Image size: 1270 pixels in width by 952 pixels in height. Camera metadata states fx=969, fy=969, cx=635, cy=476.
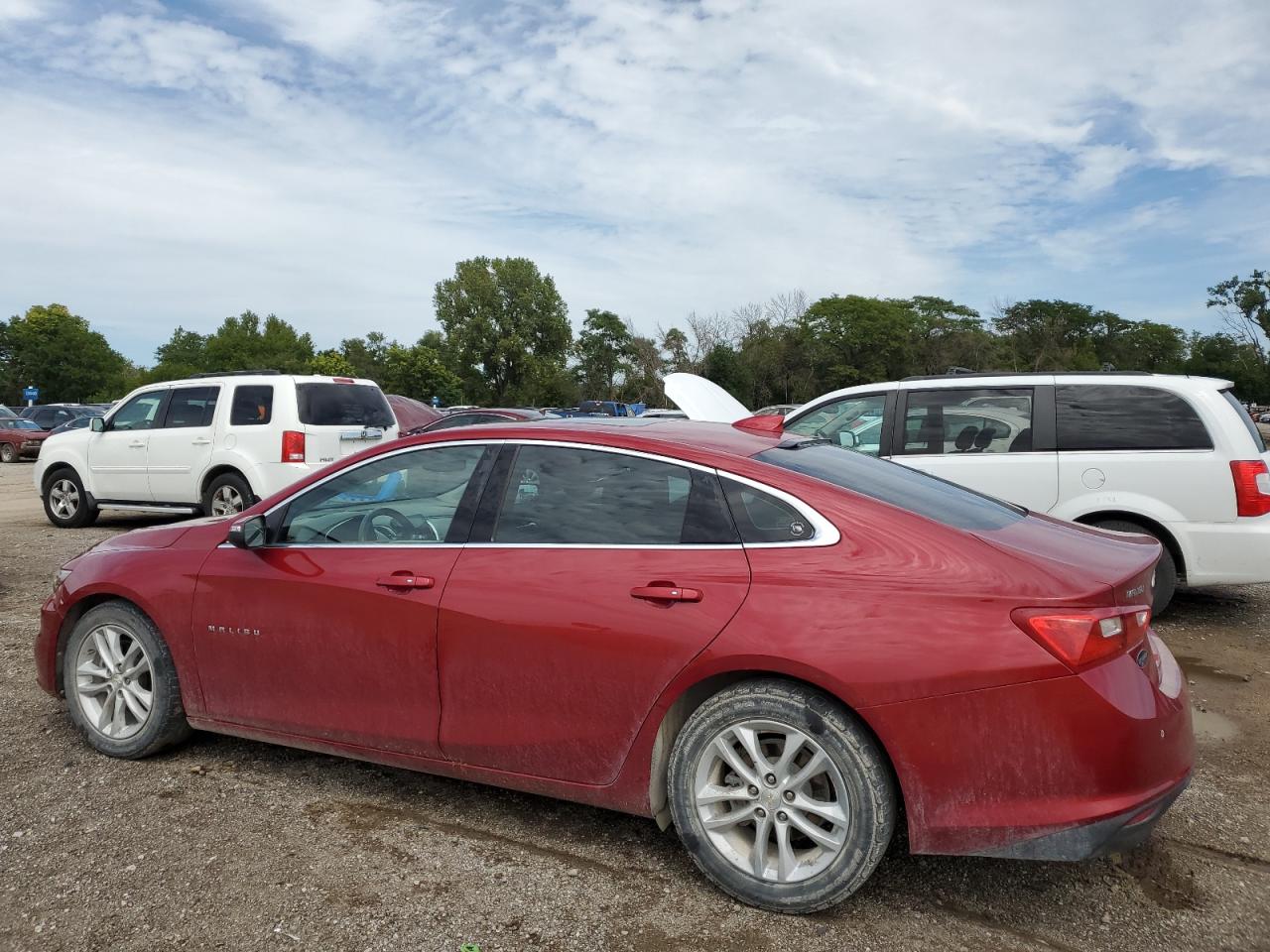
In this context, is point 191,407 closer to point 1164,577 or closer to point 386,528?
point 386,528

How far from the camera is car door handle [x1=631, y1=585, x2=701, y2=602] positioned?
2.97 metres

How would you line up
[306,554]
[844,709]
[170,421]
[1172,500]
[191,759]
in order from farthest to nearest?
1. [170,421]
2. [1172,500]
3. [191,759]
4. [306,554]
5. [844,709]

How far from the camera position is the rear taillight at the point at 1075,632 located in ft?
8.56

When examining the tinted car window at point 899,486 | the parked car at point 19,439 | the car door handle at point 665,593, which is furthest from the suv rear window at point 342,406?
the parked car at point 19,439

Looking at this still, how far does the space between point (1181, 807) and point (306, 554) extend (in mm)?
3478

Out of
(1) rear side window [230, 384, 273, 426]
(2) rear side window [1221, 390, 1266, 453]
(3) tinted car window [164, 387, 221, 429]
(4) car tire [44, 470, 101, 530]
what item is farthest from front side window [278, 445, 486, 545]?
(4) car tire [44, 470, 101, 530]

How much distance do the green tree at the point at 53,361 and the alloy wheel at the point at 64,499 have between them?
74.1 metres

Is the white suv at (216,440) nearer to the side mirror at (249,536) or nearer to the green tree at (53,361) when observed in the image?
the side mirror at (249,536)

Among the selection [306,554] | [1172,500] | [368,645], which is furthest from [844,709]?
[1172,500]

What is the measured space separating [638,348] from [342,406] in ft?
158

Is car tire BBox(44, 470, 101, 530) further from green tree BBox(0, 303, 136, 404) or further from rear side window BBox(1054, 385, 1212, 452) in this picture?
green tree BBox(0, 303, 136, 404)

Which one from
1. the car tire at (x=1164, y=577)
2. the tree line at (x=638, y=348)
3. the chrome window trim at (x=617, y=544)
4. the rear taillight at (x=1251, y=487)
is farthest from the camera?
the tree line at (x=638, y=348)

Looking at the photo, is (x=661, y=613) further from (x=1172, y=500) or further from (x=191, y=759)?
(x=1172, y=500)

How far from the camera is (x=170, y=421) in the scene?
10969 mm
